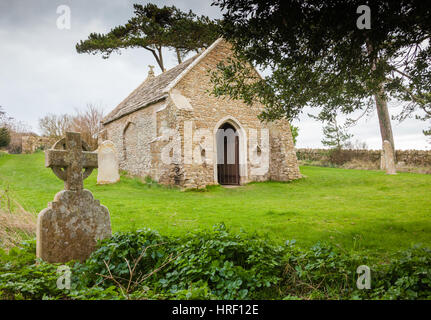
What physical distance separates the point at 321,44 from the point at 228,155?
1102 centimetres

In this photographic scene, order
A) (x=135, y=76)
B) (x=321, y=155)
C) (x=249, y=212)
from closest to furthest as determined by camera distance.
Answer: (x=249, y=212), (x=135, y=76), (x=321, y=155)

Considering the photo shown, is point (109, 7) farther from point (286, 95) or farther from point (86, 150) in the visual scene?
point (286, 95)

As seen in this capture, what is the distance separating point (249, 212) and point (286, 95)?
10.5 ft

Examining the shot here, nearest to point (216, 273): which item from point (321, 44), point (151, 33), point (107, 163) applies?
point (321, 44)

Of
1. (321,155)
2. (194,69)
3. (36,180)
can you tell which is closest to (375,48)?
(194,69)

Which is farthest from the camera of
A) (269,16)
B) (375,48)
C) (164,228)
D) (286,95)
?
(286,95)

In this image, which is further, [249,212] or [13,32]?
[249,212]

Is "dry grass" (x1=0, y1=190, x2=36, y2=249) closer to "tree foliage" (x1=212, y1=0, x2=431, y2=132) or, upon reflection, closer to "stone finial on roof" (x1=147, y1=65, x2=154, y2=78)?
"tree foliage" (x1=212, y1=0, x2=431, y2=132)

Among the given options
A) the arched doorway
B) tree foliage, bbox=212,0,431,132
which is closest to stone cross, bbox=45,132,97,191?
tree foliage, bbox=212,0,431,132

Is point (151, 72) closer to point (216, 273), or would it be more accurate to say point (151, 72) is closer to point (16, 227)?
point (16, 227)

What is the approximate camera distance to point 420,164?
17.7 metres

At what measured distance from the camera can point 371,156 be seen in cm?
2002

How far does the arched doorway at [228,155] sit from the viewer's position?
583 inches

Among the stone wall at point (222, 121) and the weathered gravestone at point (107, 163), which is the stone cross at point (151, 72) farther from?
the weathered gravestone at point (107, 163)
